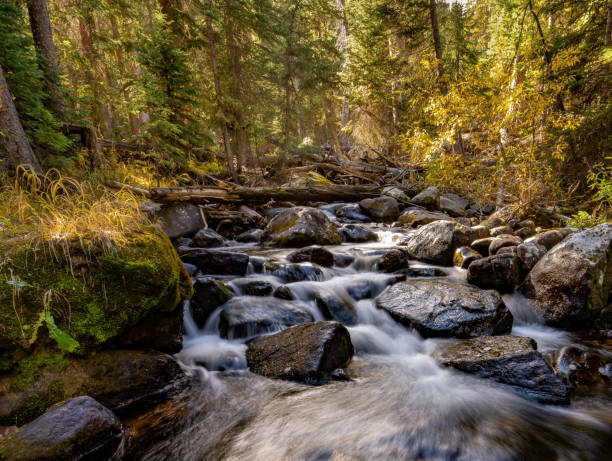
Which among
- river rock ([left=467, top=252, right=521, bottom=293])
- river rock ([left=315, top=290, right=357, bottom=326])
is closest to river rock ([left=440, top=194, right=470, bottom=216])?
river rock ([left=467, top=252, right=521, bottom=293])

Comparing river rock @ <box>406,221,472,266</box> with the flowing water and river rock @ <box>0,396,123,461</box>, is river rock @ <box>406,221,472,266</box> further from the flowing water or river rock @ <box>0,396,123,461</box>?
river rock @ <box>0,396,123,461</box>

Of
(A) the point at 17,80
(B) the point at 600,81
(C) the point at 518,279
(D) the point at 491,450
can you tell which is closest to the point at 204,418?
(D) the point at 491,450

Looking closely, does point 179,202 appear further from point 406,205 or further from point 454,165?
point 406,205

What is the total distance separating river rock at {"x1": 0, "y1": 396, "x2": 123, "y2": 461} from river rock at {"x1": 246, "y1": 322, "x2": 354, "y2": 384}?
159 cm

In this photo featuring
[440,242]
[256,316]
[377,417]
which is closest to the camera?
[377,417]

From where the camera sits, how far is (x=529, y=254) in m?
5.28

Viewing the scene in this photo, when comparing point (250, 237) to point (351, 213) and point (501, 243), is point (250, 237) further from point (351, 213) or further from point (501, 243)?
point (501, 243)

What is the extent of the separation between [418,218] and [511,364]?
7111 millimetres

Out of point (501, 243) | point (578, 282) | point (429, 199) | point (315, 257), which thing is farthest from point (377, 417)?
point (429, 199)

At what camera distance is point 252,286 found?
17.2ft

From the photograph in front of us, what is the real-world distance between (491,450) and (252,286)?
3807 millimetres

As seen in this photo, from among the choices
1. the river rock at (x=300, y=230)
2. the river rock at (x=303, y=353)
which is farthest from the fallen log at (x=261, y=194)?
the river rock at (x=303, y=353)

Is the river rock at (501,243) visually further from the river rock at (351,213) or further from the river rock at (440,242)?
the river rock at (351,213)

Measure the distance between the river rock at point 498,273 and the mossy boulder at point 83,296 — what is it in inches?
193
